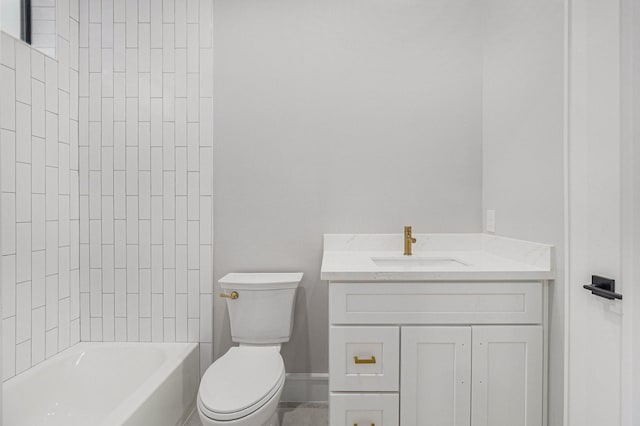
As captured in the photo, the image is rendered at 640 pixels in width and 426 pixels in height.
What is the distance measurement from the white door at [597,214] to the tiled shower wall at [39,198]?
2.21m

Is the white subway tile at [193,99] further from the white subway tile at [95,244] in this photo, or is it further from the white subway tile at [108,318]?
the white subway tile at [108,318]

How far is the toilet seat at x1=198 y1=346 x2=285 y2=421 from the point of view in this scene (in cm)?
136

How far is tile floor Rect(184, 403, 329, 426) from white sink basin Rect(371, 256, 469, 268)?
863 millimetres

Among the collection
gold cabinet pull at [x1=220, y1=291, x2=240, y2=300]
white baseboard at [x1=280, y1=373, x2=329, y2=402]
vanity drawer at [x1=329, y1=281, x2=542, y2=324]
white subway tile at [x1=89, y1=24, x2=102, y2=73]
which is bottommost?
white baseboard at [x1=280, y1=373, x2=329, y2=402]

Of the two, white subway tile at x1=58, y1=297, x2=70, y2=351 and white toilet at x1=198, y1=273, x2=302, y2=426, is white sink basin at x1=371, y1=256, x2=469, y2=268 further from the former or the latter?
white subway tile at x1=58, y1=297, x2=70, y2=351

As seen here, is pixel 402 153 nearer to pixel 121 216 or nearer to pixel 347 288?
pixel 347 288

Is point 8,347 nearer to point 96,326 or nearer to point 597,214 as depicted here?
point 96,326

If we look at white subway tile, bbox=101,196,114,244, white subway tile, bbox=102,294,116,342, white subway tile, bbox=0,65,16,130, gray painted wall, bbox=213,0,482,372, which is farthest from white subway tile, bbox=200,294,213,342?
white subway tile, bbox=0,65,16,130

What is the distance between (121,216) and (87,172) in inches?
12.3

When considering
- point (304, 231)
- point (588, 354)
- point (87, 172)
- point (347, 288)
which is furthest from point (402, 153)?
point (87, 172)

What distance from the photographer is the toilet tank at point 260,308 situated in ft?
6.17

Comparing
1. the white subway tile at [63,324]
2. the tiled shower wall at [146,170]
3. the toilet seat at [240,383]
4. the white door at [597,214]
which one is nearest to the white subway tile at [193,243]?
the tiled shower wall at [146,170]

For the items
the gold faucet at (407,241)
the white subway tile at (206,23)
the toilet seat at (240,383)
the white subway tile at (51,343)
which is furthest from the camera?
the white subway tile at (206,23)

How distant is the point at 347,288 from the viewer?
1469 millimetres
